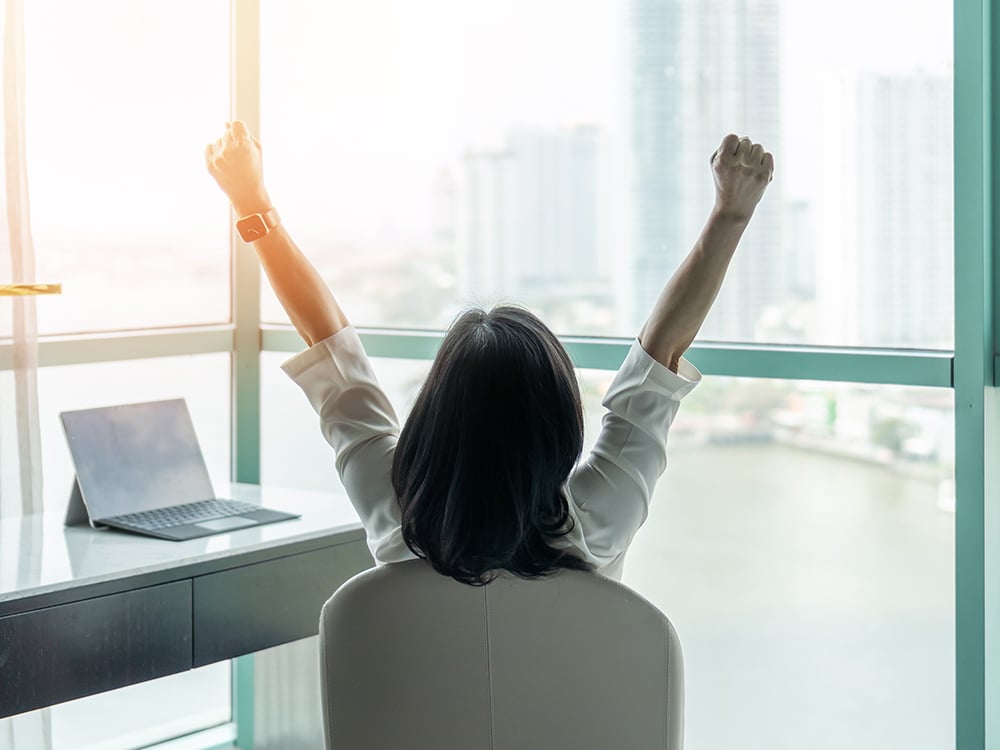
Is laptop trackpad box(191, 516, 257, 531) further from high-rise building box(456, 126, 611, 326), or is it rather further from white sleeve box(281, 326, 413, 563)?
white sleeve box(281, 326, 413, 563)

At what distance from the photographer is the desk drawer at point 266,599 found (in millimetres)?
2090

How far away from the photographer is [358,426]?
1.43 metres

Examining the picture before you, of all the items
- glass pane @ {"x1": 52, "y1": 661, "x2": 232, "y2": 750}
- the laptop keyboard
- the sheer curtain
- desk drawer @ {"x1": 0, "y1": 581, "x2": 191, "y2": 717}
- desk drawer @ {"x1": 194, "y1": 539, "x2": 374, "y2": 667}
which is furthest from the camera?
glass pane @ {"x1": 52, "y1": 661, "x2": 232, "y2": 750}

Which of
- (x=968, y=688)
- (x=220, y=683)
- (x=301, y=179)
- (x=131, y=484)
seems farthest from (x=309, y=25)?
(x=968, y=688)

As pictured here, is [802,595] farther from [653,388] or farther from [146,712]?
[146,712]

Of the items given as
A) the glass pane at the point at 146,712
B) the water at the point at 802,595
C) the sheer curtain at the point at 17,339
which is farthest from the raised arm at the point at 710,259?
the glass pane at the point at 146,712

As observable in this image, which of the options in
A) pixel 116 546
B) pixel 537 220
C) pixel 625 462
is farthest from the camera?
pixel 537 220

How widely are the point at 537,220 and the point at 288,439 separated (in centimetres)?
93

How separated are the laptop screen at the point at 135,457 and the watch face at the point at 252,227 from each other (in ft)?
2.61

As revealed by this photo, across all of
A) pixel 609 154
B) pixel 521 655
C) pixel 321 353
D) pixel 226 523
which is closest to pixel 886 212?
pixel 609 154

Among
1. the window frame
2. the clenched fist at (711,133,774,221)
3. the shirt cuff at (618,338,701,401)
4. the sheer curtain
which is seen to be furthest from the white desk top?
the clenched fist at (711,133,774,221)

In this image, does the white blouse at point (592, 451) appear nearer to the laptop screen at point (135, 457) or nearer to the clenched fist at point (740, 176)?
the clenched fist at point (740, 176)

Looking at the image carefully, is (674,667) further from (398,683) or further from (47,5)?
(47,5)

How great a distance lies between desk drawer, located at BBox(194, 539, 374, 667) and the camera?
2090 millimetres
